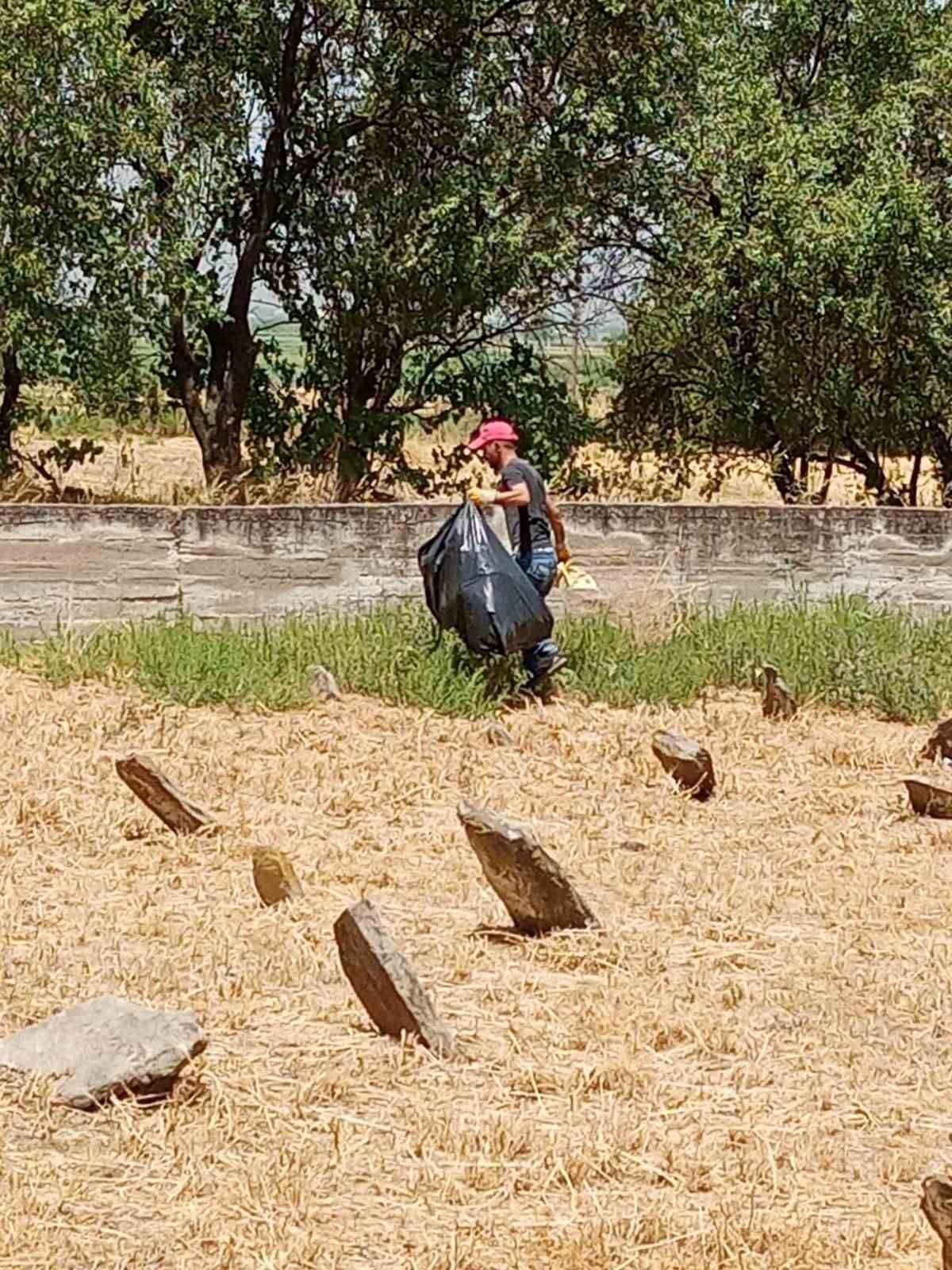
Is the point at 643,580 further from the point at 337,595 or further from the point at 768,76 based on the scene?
the point at 768,76

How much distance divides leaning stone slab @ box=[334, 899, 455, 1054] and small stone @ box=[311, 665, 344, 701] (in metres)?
4.22

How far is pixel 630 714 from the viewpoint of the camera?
9.41 metres

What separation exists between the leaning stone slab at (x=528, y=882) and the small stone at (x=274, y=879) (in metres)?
0.68

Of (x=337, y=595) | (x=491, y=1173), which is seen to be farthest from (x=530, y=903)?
(x=337, y=595)

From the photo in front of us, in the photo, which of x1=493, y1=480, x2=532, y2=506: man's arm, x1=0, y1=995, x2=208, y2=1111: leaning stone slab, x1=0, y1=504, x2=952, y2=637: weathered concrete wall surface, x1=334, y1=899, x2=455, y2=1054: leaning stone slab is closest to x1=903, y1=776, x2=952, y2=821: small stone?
x1=493, y1=480, x2=532, y2=506: man's arm

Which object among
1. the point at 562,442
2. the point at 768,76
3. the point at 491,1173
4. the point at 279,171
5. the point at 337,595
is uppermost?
the point at 768,76

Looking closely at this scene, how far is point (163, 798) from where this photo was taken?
7211mm

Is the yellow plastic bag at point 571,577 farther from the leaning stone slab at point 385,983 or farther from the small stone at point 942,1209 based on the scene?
the small stone at point 942,1209

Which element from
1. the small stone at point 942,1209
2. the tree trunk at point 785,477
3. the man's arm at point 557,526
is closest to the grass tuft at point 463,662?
the man's arm at point 557,526

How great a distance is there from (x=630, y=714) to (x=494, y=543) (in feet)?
3.47

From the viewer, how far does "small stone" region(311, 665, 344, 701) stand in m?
9.36

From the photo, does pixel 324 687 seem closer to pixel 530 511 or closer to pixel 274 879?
pixel 530 511

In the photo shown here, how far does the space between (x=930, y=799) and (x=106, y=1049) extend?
4025 millimetres

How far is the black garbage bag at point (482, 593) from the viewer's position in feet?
30.7
